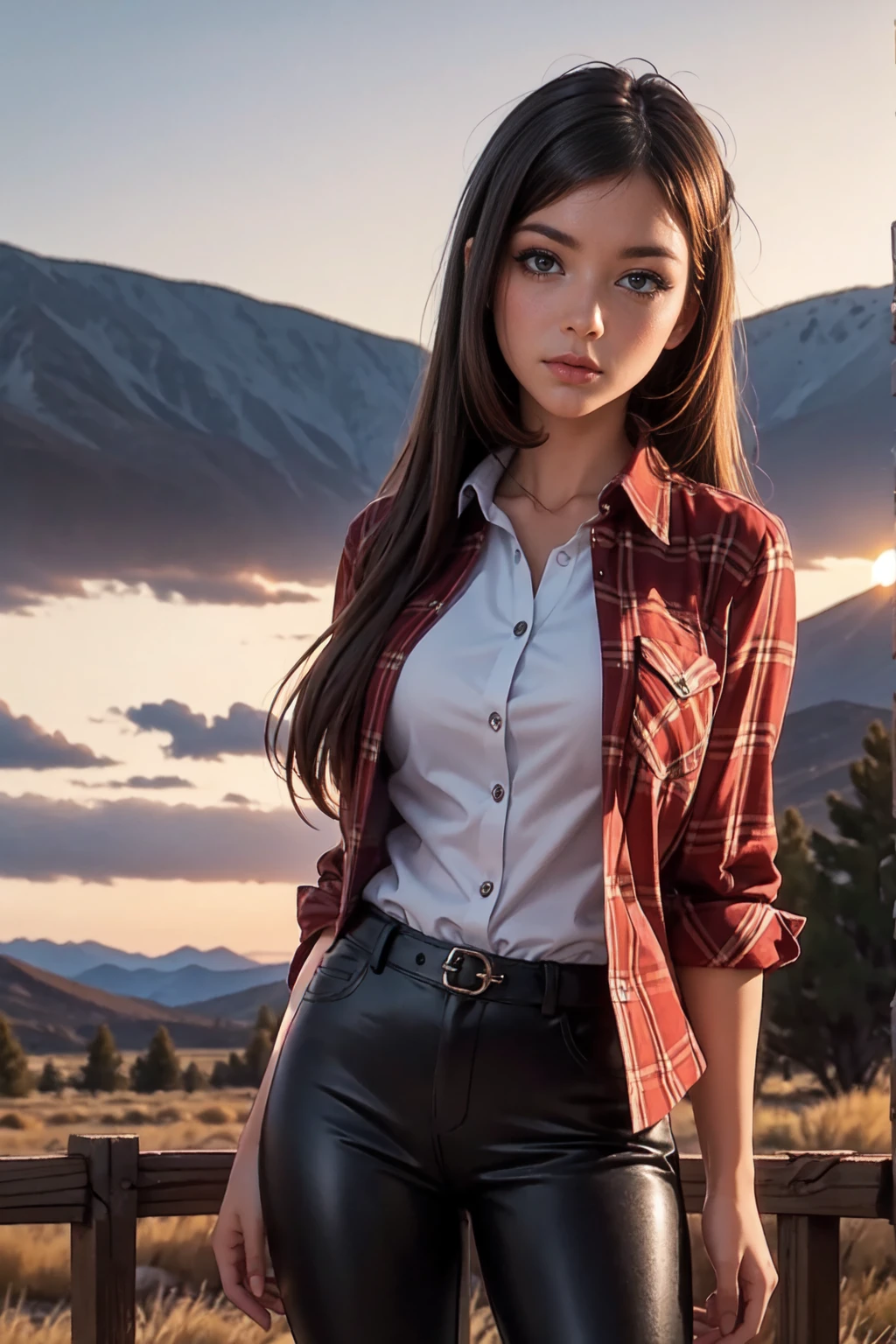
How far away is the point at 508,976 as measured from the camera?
4.18 ft

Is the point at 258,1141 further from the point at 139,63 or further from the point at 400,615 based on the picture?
the point at 139,63

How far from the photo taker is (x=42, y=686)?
5496 millimetres

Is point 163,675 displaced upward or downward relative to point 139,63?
downward

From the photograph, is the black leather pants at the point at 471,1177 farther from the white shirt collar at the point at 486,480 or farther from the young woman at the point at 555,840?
the white shirt collar at the point at 486,480

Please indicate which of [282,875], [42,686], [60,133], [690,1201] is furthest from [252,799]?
[690,1201]

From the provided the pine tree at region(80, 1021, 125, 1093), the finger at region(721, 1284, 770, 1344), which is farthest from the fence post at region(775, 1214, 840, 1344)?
the pine tree at region(80, 1021, 125, 1093)

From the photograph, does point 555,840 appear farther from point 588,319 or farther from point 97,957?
point 97,957

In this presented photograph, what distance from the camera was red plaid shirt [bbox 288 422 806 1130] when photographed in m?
1.29

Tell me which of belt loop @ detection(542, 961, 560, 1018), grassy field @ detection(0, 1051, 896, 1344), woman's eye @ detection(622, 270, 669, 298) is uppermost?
woman's eye @ detection(622, 270, 669, 298)

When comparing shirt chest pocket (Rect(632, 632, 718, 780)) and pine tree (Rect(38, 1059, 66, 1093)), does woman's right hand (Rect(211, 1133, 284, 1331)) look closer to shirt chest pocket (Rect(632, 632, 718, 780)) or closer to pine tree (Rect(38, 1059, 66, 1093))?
shirt chest pocket (Rect(632, 632, 718, 780))

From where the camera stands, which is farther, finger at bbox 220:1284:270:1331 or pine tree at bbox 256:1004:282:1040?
pine tree at bbox 256:1004:282:1040

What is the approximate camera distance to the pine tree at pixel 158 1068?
564cm

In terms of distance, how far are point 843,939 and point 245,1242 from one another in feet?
15.9

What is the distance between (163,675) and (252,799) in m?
0.67
